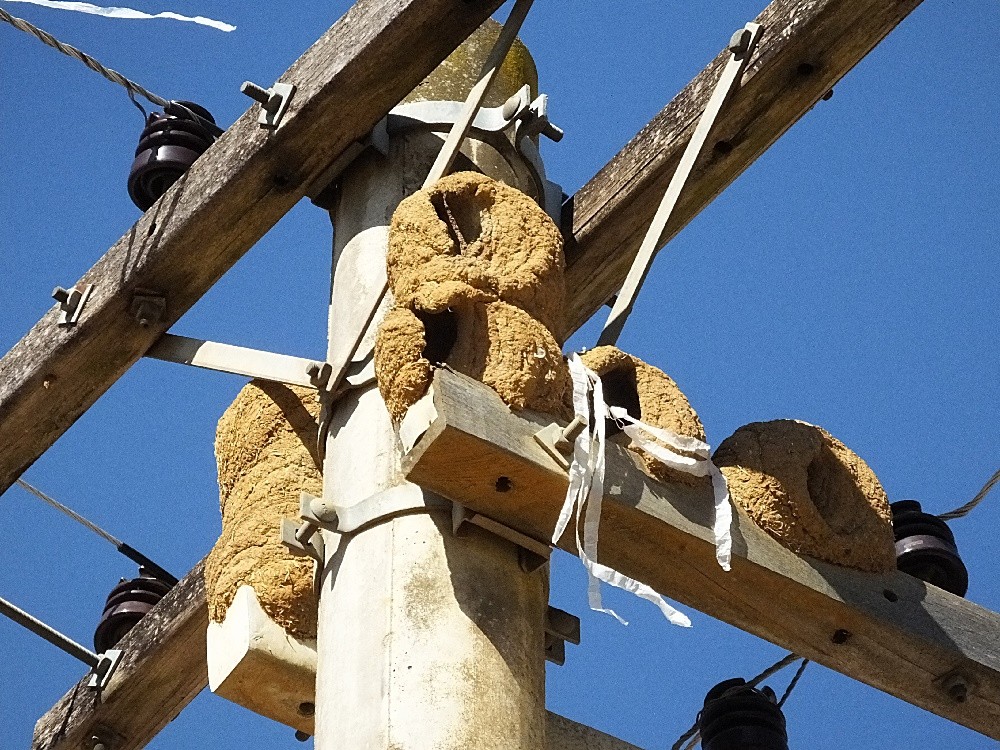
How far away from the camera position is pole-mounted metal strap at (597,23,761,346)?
11.8 feet

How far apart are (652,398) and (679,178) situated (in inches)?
21.9

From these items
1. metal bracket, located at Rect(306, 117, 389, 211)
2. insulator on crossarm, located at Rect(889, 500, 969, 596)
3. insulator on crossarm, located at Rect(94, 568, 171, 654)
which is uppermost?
metal bracket, located at Rect(306, 117, 389, 211)

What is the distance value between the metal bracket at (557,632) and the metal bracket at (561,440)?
466 mm

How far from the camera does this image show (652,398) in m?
3.45

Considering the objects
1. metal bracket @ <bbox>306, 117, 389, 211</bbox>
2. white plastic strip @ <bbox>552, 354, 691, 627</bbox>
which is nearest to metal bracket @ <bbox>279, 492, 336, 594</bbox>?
white plastic strip @ <bbox>552, 354, 691, 627</bbox>

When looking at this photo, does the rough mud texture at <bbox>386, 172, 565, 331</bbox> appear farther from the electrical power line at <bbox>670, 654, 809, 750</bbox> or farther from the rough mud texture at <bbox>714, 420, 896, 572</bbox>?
the electrical power line at <bbox>670, 654, 809, 750</bbox>

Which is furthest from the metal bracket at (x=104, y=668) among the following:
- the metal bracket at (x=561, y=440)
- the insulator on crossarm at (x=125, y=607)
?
the metal bracket at (x=561, y=440)

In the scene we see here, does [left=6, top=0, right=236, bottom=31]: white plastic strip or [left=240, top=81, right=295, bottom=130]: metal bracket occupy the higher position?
[left=6, top=0, right=236, bottom=31]: white plastic strip

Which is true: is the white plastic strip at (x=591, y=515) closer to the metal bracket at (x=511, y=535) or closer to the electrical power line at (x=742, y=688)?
the metal bracket at (x=511, y=535)

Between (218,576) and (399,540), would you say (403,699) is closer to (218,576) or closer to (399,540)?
(399,540)

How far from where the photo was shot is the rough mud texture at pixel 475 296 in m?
3.22

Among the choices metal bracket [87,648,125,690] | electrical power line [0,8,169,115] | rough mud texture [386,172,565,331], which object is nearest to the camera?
rough mud texture [386,172,565,331]

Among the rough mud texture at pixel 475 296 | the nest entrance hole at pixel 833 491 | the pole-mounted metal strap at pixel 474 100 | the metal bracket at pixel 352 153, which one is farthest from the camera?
the metal bracket at pixel 352 153

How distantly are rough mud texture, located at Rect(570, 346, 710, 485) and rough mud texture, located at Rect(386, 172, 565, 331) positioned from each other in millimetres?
121
